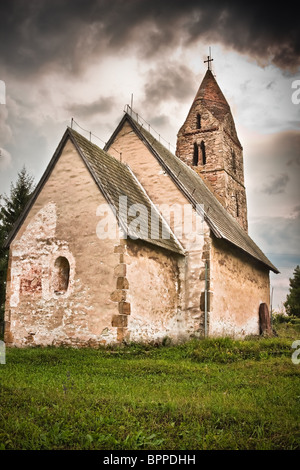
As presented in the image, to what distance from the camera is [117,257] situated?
33.2 ft

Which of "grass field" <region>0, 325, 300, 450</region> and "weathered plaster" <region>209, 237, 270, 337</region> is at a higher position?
"weathered plaster" <region>209, 237, 270, 337</region>

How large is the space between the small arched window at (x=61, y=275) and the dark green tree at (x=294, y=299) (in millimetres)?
23278

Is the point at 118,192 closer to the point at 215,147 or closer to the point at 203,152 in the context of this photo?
the point at 215,147

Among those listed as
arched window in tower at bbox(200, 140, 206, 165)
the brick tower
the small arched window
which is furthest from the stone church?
arched window in tower at bbox(200, 140, 206, 165)

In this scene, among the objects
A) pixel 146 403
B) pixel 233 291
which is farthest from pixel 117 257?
pixel 233 291

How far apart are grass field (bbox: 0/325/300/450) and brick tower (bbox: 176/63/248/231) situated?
49.1 ft

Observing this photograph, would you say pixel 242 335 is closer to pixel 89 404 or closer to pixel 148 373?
pixel 148 373

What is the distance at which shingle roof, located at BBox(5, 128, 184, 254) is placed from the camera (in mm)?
10797

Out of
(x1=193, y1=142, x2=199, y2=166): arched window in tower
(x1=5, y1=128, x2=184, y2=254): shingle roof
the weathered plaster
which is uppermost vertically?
(x1=193, y1=142, x2=199, y2=166): arched window in tower

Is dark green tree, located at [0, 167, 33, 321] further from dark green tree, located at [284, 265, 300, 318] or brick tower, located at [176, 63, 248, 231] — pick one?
dark green tree, located at [284, 265, 300, 318]

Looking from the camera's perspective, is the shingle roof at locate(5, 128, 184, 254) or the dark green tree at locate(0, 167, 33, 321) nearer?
the shingle roof at locate(5, 128, 184, 254)

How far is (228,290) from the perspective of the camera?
1420cm
